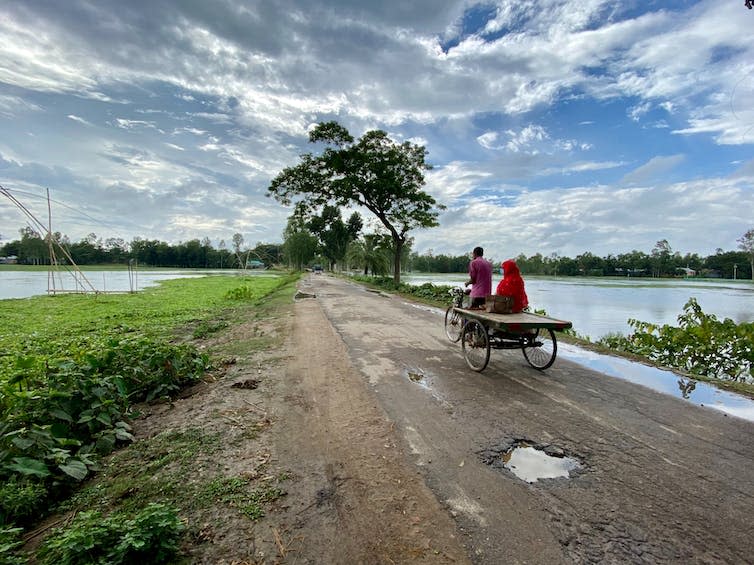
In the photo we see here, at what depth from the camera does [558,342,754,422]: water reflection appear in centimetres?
508

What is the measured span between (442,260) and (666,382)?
94.4 meters

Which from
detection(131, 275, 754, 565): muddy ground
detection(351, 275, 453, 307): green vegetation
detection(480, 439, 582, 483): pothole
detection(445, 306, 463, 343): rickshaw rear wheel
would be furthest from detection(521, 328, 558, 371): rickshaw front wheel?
detection(351, 275, 453, 307): green vegetation

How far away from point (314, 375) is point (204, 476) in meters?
2.78

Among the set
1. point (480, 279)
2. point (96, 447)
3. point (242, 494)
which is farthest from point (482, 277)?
point (96, 447)

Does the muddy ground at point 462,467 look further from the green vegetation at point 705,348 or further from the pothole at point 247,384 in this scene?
the green vegetation at point 705,348

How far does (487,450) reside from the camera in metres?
3.55

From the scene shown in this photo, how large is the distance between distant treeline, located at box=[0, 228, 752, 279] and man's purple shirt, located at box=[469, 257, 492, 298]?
46.8 m

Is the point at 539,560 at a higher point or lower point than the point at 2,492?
lower

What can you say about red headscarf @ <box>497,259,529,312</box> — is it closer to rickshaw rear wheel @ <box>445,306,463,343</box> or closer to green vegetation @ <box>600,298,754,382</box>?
rickshaw rear wheel @ <box>445,306,463,343</box>

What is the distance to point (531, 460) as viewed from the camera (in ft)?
11.2

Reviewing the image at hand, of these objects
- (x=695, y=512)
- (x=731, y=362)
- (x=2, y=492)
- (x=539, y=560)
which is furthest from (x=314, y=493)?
(x=731, y=362)

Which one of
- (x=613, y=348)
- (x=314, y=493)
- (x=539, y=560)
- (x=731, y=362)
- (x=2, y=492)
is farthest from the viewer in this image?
(x=613, y=348)

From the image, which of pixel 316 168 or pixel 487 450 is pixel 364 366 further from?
pixel 316 168

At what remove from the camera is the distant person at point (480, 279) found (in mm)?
7359
